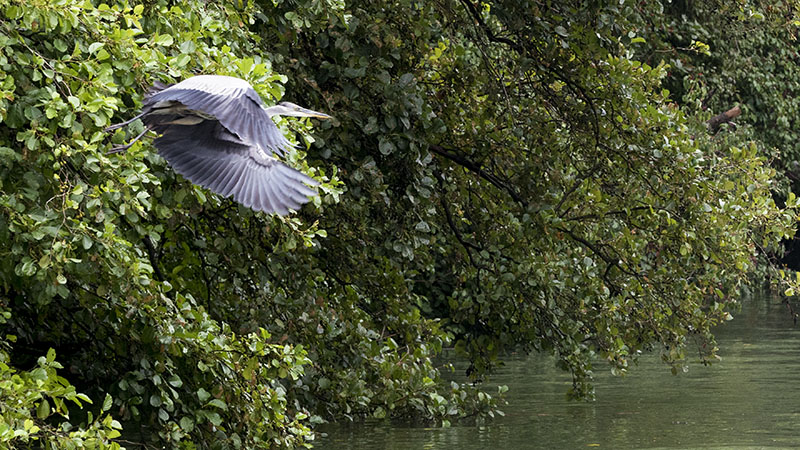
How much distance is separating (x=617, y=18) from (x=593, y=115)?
102cm

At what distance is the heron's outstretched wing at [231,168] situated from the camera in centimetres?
554

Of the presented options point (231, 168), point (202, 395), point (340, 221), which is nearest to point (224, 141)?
point (231, 168)

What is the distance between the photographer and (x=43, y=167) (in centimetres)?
550

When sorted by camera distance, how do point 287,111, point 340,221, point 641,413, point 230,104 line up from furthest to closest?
point 641,413 < point 340,221 < point 287,111 < point 230,104

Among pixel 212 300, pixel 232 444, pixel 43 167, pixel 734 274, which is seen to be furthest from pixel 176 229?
pixel 734 274

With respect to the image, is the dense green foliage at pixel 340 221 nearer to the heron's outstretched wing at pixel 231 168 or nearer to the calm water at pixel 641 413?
the heron's outstretched wing at pixel 231 168

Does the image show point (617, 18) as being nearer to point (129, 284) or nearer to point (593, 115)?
point (593, 115)

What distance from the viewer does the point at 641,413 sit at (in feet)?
38.9

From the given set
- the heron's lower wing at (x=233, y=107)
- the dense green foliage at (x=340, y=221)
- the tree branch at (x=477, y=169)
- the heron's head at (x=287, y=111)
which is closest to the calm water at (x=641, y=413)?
the dense green foliage at (x=340, y=221)

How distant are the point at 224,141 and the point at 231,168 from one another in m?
0.20

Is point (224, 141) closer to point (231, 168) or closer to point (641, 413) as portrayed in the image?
point (231, 168)

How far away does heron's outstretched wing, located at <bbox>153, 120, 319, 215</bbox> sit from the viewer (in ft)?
18.2

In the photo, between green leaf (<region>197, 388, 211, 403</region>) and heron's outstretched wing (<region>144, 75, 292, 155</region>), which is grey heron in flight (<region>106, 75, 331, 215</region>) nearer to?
heron's outstretched wing (<region>144, 75, 292, 155</region>)

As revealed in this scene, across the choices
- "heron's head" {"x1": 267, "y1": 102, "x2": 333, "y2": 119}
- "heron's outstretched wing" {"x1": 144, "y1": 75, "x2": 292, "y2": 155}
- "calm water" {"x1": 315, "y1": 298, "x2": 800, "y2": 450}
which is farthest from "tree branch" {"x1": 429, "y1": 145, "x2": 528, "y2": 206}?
"heron's outstretched wing" {"x1": 144, "y1": 75, "x2": 292, "y2": 155}
